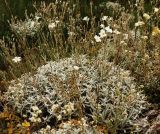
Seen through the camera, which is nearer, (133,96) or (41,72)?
(133,96)

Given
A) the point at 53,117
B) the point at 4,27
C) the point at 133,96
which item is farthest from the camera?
the point at 4,27

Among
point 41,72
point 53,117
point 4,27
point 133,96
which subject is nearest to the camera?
point 133,96

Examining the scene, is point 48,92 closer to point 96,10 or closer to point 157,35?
point 157,35

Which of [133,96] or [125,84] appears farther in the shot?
[125,84]

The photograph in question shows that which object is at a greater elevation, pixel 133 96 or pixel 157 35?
pixel 157 35

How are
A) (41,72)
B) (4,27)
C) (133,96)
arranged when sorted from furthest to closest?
(4,27) → (41,72) → (133,96)

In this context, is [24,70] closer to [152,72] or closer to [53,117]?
[53,117]

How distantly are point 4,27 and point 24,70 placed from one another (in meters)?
1.78

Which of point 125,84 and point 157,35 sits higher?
point 157,35

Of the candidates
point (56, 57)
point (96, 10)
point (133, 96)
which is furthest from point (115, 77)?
point (96, 10)

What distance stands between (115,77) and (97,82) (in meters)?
0.17

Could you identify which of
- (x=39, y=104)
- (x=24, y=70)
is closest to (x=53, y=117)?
(x=39, y=104)

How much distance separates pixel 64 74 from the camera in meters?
4.54

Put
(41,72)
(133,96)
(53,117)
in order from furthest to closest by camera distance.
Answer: (41,72)
(53,117)
(133,96)
